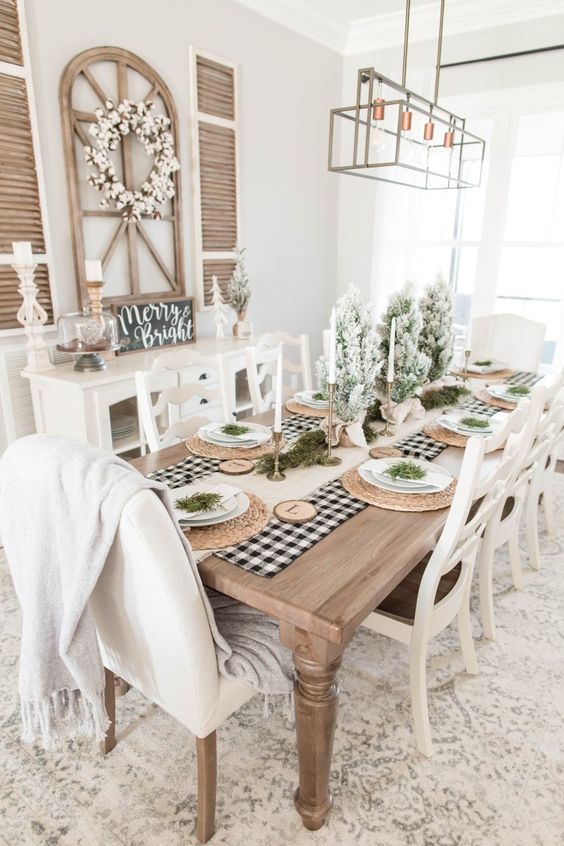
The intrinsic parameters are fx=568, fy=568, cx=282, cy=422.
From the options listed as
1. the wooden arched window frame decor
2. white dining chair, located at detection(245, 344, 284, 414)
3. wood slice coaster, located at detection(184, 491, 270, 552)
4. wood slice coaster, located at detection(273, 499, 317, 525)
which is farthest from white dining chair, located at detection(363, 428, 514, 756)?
the wooden arched window frame decor

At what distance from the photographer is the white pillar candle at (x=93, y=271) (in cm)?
257

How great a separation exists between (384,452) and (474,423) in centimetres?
44

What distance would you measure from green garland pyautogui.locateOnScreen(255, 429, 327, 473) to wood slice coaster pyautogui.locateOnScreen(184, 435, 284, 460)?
0.24ft

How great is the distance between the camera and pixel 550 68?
11.3ft

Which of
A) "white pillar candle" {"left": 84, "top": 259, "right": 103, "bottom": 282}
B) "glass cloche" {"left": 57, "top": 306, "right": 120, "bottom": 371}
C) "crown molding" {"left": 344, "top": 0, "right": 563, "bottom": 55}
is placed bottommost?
"glass cloche" {"left": 57, "top": 306, "right": 120, "bottom": 371}

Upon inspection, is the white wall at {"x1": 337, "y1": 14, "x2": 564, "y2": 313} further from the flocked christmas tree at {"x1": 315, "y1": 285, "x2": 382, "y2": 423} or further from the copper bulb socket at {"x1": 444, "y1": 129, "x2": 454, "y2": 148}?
the flocked christmas tree at {"x1": 315, "y1": 285, "x2": 382, "y2": 423}

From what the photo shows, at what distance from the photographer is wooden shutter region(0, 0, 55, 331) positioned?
2348 millimetres

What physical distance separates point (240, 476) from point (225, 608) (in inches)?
16.8

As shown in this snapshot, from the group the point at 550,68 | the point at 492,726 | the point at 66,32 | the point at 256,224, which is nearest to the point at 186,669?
the point at 492,726

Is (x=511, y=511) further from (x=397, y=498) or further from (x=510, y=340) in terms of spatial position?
(x=510, y=340)

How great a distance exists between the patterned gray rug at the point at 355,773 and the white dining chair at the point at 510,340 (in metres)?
1.94

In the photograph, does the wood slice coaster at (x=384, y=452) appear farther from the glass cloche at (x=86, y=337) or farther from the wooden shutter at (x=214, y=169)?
the wooden shutter at (x=214, y=169)

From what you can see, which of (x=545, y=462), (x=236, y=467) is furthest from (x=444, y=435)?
(x=236, y=467)

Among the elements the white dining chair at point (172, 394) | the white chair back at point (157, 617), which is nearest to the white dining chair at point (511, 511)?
the white chair back at point (157, 617)
